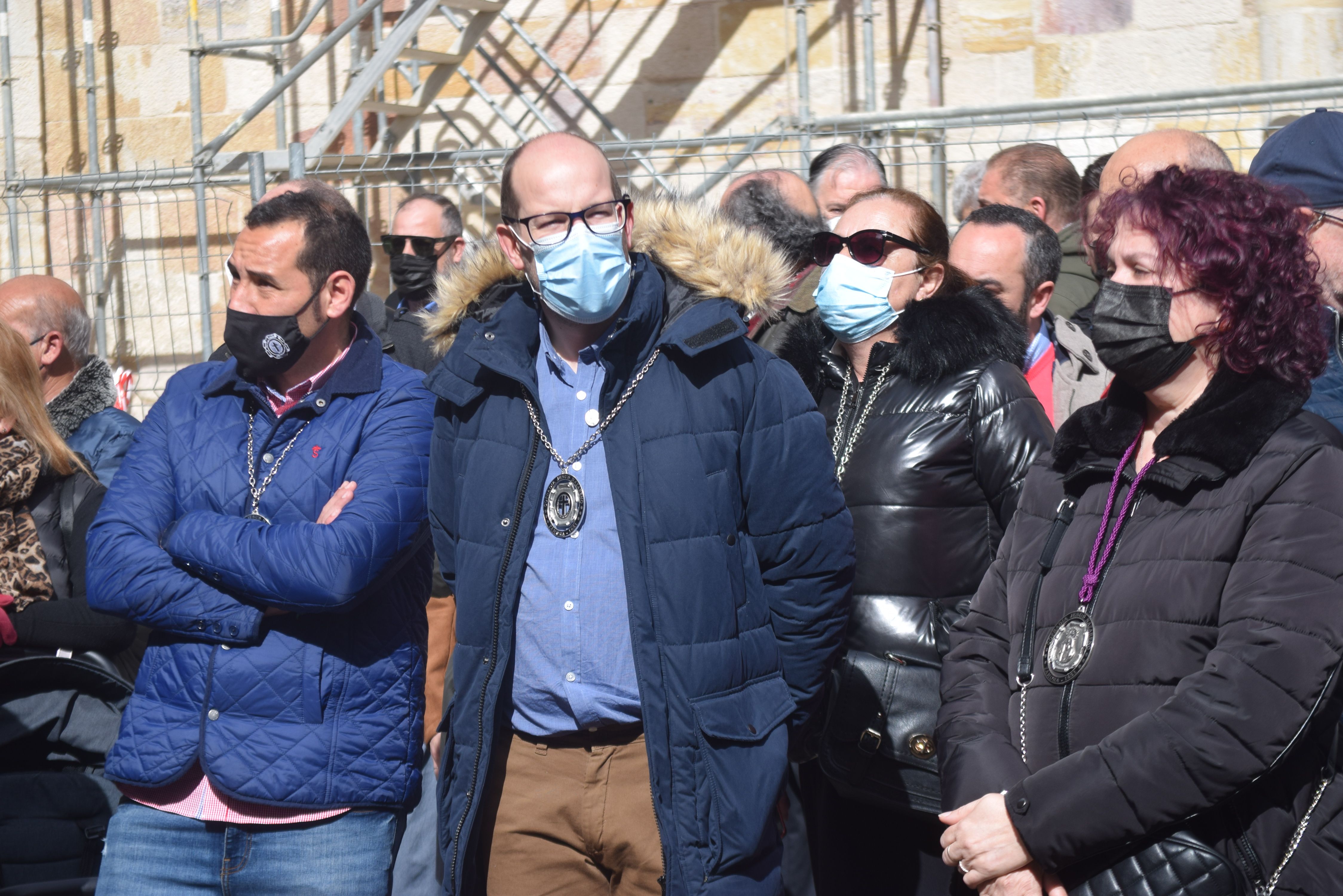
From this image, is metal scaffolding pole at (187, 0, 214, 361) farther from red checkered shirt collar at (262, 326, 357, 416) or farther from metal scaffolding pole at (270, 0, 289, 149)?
red checkered shirt collar at (262, 326, 357, 416)

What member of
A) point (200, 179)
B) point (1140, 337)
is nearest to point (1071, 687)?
point (1140, 337)

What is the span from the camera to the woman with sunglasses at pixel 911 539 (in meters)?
2.81

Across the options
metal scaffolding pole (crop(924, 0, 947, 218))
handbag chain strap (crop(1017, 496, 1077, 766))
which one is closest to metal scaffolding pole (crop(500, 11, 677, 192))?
metal scaffolding pole (crop(924, 0, 947, 218))

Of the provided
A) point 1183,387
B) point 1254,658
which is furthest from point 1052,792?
point 1183,387

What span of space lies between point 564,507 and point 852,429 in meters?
0.90

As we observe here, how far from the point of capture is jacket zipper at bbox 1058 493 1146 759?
204cm

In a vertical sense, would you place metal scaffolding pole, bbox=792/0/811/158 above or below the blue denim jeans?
above

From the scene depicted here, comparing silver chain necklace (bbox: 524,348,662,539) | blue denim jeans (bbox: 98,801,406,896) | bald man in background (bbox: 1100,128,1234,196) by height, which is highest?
bald man in background (bbox: 1100,128,1234,196)

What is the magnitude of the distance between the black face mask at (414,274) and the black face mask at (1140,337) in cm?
393

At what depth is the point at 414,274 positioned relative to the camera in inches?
221

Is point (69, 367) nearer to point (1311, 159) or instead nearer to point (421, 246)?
point (421, 246)

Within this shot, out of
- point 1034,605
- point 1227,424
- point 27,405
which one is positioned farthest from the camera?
point 27,405

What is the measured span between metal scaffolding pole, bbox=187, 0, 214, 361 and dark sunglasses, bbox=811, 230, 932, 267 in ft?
12.6

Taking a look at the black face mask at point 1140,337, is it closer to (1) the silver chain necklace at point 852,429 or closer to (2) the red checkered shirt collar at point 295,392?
(1) the silver chain necklace at point 852,429
